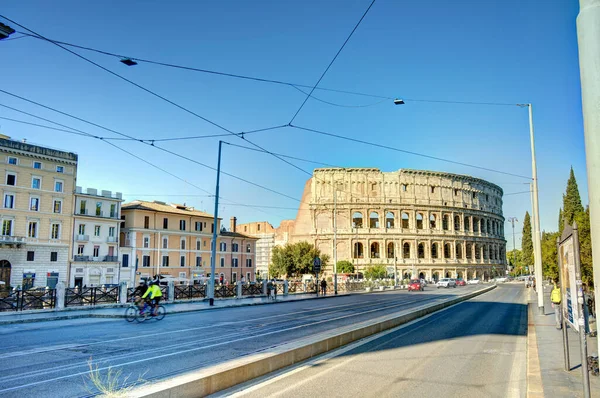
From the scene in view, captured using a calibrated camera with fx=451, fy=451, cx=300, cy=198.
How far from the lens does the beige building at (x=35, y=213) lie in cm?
4772

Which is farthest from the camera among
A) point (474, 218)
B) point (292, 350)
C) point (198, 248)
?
point (474, 218)

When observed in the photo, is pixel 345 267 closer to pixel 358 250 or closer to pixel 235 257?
pixel 358 250

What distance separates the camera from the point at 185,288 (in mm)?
28594

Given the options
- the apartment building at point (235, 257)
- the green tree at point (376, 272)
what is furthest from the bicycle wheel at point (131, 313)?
the green tree at point (376, 272)

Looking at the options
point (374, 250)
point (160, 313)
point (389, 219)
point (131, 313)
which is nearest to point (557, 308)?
point (160, 313)

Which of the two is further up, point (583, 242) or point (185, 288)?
point (583, 242)

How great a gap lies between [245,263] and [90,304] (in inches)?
1972

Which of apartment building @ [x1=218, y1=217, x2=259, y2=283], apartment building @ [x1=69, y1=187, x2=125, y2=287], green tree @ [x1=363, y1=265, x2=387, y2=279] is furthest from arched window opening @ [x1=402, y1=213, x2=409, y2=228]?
apartment building @ [x1=69, y1=187, x2=125, y2=287]

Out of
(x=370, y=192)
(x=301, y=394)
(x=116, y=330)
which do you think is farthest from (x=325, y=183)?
(x=301, y=394)

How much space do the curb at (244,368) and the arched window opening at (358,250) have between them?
71.7 meters

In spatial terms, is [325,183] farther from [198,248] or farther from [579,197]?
[579,197]

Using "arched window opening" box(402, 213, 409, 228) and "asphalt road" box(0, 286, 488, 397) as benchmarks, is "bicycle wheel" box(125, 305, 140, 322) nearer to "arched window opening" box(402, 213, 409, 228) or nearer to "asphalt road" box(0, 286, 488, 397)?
"asphalt road" box(0, 286, 488, 397)

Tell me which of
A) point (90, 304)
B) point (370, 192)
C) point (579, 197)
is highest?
point (370, 192)

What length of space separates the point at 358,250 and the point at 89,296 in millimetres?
66034
